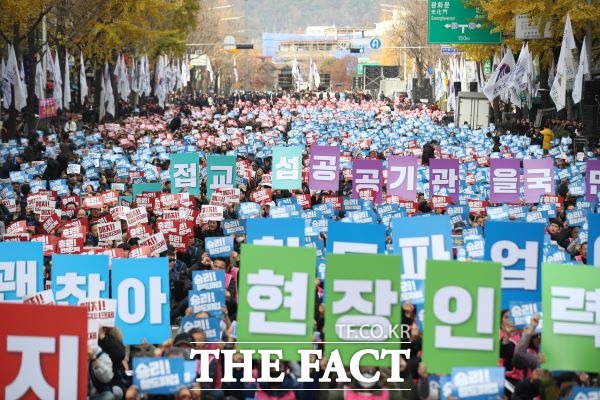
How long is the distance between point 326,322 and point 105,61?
47.4m

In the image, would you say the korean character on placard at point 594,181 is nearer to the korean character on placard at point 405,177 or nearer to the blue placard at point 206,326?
the korean character on placard at point 405,177

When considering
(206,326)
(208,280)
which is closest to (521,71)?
(208,280)

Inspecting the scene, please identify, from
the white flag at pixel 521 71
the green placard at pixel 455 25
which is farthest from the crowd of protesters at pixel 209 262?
the green placard at pixel 455 25

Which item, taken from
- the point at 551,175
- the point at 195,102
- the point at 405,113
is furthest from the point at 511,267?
the point at 195,102

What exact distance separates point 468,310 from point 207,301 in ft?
10.6

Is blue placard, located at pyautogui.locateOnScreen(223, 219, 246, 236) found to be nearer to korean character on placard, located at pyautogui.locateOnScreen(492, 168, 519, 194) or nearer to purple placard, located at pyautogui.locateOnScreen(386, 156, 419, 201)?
purple placard, located at pyautogui.locateOnScreen(386, 156, 419, 201)

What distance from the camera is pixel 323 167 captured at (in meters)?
23.6

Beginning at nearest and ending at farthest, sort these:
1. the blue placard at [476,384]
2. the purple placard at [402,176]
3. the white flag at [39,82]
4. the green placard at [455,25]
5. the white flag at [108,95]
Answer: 1. the blue placard at [476,384]
2. the purple placard at [402,176]
3. the white flag at [39,82]
4. the green placard at [455,25]
5. the white flag at [108,95]

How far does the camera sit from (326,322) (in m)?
9.91

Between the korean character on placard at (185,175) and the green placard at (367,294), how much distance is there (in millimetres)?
14080

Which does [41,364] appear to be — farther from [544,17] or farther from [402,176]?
[544,17]

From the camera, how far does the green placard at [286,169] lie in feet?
76.5

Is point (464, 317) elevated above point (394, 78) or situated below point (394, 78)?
below

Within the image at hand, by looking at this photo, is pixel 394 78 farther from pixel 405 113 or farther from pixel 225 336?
pixel 225 336
